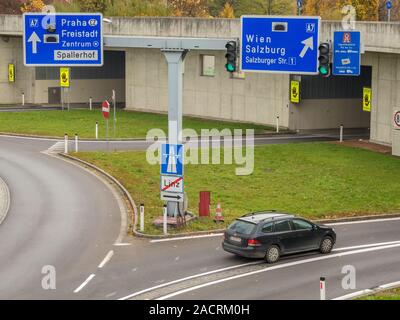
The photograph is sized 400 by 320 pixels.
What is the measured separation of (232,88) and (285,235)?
3082 centimetres

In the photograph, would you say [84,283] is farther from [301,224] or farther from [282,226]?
[301,224]

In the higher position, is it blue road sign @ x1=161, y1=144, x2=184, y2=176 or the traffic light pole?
the traffic light pole

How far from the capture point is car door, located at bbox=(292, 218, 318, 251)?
24000mm

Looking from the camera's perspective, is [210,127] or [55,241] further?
[210,127]

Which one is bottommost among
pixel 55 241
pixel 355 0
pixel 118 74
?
pixel 55 241

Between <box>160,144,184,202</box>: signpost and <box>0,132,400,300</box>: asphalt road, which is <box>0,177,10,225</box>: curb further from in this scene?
<box>160,144,184,202</box>: signpost

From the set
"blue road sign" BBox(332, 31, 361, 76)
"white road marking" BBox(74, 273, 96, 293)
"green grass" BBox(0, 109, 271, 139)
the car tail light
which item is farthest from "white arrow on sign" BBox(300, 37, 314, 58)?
"green grass" BBox(0, 109, 271, 139)

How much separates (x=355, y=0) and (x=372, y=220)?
39.7 m

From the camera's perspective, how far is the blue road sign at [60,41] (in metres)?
29.7

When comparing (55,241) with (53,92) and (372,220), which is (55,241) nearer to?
(372,220)

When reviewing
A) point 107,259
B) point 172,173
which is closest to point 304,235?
point 172,173

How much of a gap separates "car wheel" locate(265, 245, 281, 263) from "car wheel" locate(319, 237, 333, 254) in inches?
62.3

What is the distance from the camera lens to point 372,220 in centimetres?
2927
